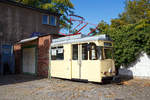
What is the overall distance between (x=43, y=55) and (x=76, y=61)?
4307mm

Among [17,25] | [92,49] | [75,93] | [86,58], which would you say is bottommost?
[75,93]

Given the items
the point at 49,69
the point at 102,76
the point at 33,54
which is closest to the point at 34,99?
the point at 102,76

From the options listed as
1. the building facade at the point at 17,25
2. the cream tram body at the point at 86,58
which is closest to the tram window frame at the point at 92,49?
the cream tram body at the point at 86,58

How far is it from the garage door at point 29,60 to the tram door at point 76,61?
18.5 feet

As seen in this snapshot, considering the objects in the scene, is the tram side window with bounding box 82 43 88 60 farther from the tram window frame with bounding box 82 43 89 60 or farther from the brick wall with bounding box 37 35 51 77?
the brick wall with bounding box 37 35 51 77

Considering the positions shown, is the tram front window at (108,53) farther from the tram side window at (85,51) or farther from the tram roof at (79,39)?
the tram side window at (85,51)

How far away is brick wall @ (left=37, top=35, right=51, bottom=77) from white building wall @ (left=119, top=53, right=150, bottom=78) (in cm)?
631

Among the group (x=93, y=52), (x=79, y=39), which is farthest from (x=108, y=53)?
(x=79, y=39)

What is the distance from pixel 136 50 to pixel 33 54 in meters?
8.80

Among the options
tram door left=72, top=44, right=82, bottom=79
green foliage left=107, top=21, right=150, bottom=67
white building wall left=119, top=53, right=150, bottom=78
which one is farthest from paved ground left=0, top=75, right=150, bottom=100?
green foliage left=107, top=21, right=150, bottom=67

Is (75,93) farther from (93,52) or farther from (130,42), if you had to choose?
(130,42)

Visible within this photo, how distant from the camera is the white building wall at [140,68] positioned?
39.6ft

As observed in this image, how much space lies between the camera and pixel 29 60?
16.0 m

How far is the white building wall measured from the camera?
39.6 feet
